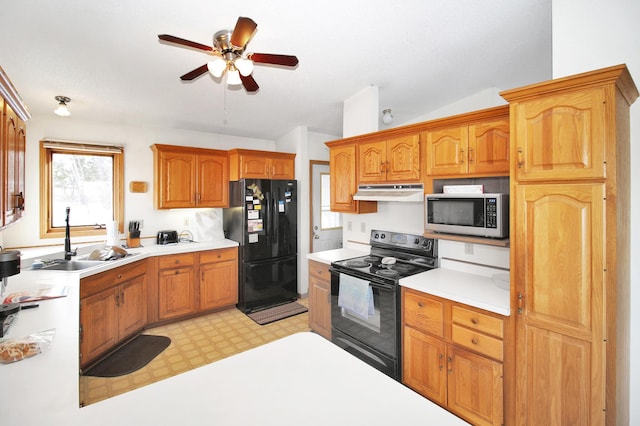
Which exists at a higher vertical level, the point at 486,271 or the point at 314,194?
the point at 314,194

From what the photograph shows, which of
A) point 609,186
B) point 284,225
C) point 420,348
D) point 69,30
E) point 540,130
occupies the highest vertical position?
point 69,30

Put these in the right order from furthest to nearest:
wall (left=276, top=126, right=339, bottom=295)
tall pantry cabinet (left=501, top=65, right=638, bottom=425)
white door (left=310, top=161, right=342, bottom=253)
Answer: white door (left=310, top=161, right=342, bottom=253), wall (left=276, top=126, right=339, bottom=295), tall pantry cabinet (left=501, top=65, right=638, bottom=425)

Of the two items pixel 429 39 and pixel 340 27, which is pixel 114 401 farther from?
pixel 429 39

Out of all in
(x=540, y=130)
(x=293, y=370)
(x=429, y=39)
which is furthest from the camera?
(x=429, y=39)

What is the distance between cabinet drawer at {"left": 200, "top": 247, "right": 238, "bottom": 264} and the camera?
378 centimetres

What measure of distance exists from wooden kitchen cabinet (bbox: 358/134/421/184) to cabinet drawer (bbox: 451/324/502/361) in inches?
48.5

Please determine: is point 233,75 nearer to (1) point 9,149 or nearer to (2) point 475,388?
(1) point 9,149

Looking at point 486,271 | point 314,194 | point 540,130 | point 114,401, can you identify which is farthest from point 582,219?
point 314,194

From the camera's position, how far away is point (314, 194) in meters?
4.77

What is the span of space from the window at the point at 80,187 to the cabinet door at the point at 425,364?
364cm

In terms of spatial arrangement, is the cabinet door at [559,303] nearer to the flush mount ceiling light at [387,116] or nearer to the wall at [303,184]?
the flush mount ceiling light at [387,116]

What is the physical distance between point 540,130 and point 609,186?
1.39 feet

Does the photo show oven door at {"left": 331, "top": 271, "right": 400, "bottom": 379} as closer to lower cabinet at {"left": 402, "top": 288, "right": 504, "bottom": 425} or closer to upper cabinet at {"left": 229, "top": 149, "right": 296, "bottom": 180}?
lower cabinet at {"left": 402, "top": 288, "right": 504, "bottom": 425}

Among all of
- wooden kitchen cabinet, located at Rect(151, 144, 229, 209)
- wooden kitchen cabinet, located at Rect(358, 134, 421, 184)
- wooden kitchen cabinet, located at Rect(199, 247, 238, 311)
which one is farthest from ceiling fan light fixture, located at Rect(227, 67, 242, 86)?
wooden kitchen cabinet, located at Rect(199, 247, 238, 311)
